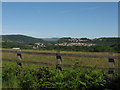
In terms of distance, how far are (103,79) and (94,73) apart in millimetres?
346

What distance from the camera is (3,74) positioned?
26.9 feet

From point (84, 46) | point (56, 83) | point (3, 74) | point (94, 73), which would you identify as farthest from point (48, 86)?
point (84, 46)

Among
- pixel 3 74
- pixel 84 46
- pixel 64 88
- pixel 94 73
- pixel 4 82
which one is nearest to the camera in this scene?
pixel 64 88

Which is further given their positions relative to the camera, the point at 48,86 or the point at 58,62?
the point at 58,62

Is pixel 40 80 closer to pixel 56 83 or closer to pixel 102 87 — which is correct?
pixel 56 83

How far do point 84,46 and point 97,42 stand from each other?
3.19 m

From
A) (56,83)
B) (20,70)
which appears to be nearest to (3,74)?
(20,70)

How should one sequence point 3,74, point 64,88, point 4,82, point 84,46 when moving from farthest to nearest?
point 84,46, point 3,74, point 4,82, point 64,88

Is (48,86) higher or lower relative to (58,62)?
lower

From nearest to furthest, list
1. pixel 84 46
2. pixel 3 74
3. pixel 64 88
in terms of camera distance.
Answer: pixel 64 88
pixel 3 74
pixel 84 46

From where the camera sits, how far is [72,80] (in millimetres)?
6824

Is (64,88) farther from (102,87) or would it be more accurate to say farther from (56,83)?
(102,87)

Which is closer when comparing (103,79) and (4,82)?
(103,79)

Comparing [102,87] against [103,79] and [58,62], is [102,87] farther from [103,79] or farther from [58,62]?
[58,62]
